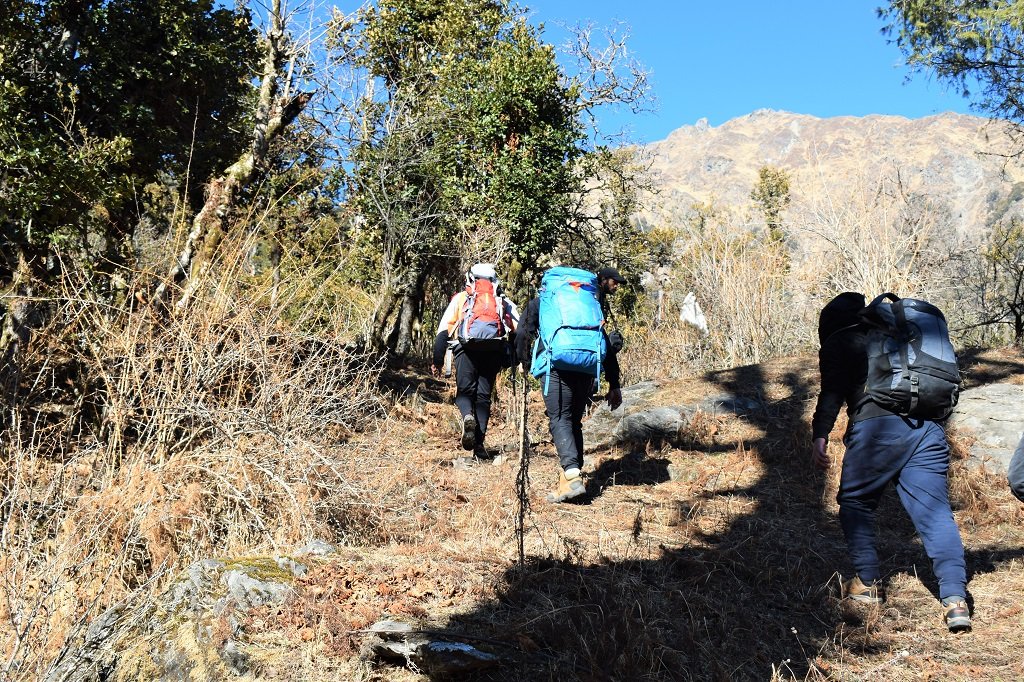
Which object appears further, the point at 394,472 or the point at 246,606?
the point at 394,472

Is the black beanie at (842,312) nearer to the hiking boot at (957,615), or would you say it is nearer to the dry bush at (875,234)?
the hiking boot at (957,615)

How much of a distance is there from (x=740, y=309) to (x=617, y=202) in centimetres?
859

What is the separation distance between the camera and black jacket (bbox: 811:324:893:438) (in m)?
3.99

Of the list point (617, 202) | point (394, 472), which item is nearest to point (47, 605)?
point (394, 472)

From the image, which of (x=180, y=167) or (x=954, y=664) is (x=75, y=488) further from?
(x=180, y=167)

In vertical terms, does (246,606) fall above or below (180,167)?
below

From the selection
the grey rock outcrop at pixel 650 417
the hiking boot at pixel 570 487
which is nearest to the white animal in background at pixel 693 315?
the grey rock outcrop at pixel 650 417

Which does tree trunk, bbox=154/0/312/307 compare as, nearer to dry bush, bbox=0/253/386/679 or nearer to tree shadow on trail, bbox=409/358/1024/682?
dry bush, bbox=0/253/386/679

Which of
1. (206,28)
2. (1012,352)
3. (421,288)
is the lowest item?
(1012,352)

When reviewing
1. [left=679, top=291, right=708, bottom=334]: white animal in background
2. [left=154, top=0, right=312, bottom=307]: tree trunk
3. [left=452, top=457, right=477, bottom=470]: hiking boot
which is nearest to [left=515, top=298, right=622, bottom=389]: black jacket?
[left=452, top=457, right=477, bottom=470]: hiking boot

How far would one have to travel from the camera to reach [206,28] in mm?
10961

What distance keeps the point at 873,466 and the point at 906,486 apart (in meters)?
0.17

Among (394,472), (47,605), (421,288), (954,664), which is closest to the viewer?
(954,664)

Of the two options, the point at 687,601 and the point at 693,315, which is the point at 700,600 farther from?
the point at 693,315
